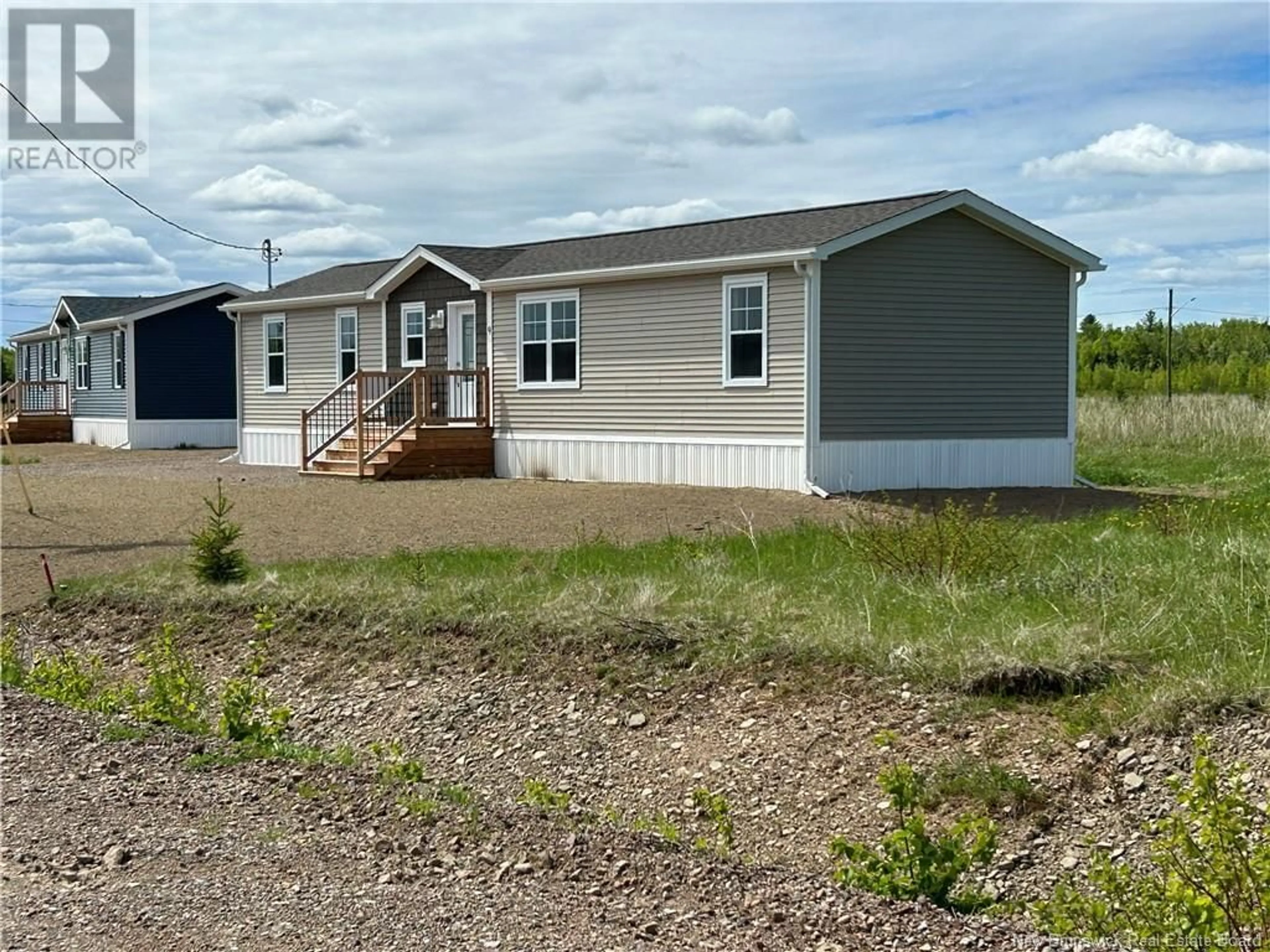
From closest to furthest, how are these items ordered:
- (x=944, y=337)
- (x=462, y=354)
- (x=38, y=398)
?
(x=944, y=337) < (x=462, y=354) < (x=38, y=398)

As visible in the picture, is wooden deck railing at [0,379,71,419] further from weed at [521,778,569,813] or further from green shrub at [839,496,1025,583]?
weed at [521,778,569,813]

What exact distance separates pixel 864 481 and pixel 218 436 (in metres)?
22.1

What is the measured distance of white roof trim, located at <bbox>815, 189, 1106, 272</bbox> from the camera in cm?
1838

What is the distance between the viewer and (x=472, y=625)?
9.34 meters

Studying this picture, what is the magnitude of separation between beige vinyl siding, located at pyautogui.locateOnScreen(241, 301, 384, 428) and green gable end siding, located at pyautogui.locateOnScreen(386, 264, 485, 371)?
38 centimetres

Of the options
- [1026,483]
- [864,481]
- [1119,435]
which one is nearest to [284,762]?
[864,481]

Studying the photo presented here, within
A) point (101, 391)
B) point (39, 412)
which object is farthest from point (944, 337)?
point (39, 412)

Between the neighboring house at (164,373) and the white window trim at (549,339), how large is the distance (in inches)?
627

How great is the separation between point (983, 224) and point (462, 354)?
8.73 metres

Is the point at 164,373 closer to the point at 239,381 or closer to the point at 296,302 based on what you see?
the point at 239,381

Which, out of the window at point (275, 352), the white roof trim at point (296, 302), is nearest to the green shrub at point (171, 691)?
the white roof trim at point (296, 302)

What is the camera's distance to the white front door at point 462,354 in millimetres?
23766

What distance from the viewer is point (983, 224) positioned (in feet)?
65.3

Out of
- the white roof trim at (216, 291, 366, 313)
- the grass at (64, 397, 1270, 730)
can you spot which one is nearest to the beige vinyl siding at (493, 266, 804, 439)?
the white roof trim at (216, 291, 366, 313)
